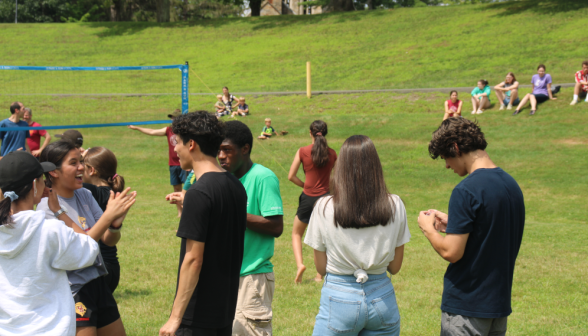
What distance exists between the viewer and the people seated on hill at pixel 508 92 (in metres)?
16.5

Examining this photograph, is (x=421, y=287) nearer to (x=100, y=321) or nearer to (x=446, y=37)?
(x=100, y=321)

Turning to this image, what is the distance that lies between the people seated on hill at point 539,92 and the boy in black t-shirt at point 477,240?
1465cm

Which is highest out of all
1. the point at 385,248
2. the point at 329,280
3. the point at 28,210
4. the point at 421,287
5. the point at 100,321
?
the point at 28,210

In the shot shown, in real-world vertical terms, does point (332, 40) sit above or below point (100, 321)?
above

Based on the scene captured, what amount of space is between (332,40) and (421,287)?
2797 centimetres

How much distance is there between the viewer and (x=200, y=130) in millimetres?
2762

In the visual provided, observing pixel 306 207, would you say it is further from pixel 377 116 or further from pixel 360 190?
pixel 377 116

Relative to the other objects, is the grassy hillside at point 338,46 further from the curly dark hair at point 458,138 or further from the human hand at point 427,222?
the human hand at point 427,222

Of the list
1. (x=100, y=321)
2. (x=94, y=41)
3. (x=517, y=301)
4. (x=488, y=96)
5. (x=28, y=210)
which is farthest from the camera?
(x=94, y=41)

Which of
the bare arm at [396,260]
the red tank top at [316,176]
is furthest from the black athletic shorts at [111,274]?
the red tank top at [316,176]

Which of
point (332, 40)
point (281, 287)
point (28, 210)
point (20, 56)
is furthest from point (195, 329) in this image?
point (20, 56)

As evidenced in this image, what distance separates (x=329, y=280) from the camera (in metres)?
2.92

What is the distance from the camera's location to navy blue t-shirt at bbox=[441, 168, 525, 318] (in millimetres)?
2764

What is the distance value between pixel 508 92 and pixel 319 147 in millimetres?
13162
